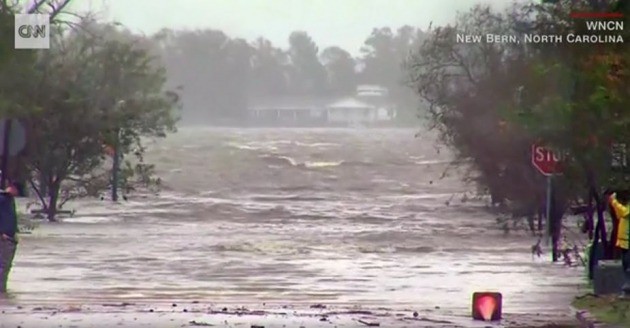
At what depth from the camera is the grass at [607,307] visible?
62.8 feet

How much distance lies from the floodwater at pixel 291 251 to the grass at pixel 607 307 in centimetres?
49

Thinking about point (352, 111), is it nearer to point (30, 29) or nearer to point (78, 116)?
point (78, 116)

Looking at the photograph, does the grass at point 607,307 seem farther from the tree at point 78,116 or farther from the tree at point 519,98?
the tree at point 78,116

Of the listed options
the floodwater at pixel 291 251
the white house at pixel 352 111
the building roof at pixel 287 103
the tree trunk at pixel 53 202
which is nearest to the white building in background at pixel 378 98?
the white house at pixel 352 111

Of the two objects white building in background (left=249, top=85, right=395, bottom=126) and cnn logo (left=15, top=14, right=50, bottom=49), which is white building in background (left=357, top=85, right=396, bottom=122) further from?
cnn logo (left=15, top=14, right=50, bottom=49)

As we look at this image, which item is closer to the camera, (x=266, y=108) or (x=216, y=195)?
(x=216, y=195)

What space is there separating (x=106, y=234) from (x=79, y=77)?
10410mm

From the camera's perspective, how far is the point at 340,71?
112500mm

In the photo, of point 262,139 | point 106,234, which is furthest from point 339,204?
point 262,139

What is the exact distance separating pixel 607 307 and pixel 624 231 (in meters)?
1.23

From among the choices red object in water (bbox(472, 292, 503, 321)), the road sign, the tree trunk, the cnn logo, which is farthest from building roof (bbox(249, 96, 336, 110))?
red object in water (bbox(472, 292, 503, 321))

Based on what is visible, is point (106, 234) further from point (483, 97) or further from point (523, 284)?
point (523, 284)

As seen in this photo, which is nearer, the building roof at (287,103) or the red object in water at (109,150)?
the red object in water at (109,150)

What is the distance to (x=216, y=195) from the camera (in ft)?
273
